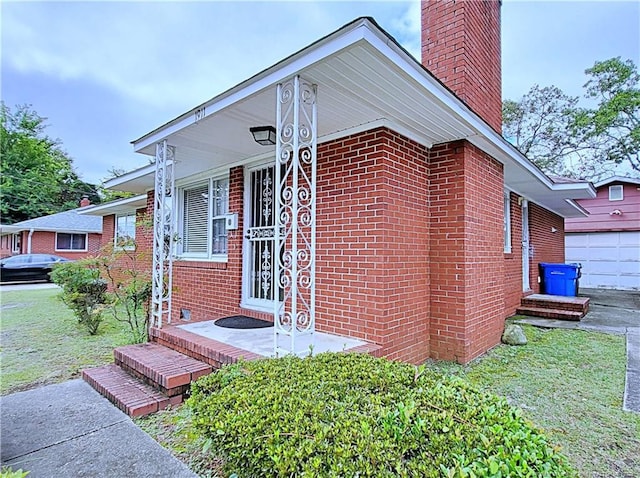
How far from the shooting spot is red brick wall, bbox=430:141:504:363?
15.3ft

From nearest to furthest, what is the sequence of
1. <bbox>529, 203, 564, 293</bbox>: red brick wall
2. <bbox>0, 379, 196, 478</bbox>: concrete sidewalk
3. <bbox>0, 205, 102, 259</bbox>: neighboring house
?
1. <bbox>0, 379, 196, 478</bbox>: concrete sidewalk
2. <bbox>529, 203, 564, 293</bbox>: red brick wall
3. <bbox>0, 205, 102, 259</bbox>: neighboring house

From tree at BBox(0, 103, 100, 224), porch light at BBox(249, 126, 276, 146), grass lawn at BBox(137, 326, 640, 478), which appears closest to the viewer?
grass lawn at BBox(137, 326, 640, 478)

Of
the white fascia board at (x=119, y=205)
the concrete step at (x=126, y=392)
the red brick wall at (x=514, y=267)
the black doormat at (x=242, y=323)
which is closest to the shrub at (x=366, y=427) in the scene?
the concrete step at (x=126, y=392)

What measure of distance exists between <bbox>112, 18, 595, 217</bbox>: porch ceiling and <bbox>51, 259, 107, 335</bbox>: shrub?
105 inches

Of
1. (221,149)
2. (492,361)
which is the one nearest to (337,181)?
(221,149)

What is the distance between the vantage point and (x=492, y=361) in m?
4.88

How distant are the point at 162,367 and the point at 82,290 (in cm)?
390

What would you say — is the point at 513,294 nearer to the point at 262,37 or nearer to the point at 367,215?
the point at 367,215

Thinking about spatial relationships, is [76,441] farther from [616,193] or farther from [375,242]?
[616,193]

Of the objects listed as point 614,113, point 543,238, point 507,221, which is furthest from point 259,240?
point 614,113

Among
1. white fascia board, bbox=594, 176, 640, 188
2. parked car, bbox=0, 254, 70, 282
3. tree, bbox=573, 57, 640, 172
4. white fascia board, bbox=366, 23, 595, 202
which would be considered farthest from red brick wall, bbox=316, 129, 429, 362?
tree, bbox=573, 57, 640, 172

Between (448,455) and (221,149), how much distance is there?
4803 mm

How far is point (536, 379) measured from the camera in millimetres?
4191

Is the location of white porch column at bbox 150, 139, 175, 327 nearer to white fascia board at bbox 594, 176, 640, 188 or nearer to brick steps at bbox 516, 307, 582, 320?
brick steps at bbox 516, 307, 582, 320
